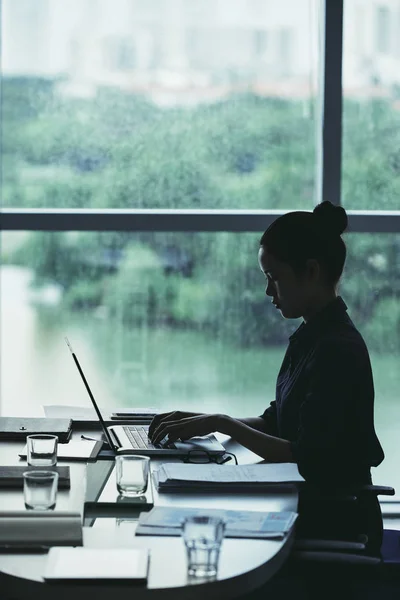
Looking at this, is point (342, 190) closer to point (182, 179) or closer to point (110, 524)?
point (182, 179)

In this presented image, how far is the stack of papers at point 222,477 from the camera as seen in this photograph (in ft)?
6.61

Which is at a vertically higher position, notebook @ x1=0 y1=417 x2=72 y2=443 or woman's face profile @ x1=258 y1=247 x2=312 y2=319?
woman's face profile @ x1=258 y1=247 x2=312 y2=319

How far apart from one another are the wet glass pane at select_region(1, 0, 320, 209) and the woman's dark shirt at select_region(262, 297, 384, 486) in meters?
1.20

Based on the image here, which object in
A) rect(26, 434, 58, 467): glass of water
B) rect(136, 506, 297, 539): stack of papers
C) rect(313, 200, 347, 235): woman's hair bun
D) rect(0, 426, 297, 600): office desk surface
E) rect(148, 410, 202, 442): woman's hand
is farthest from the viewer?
rect(313, 200, 347, 235): woman's hair bun

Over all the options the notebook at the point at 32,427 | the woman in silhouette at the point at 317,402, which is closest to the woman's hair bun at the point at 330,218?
the woman in silhouette at the point at 317,402

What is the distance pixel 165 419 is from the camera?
249 cm

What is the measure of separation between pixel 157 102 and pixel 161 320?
0.79 meters

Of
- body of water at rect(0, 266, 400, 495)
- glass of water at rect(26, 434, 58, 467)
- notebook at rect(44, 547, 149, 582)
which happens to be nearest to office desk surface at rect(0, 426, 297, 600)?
notebook at rect(44, 547, 149, 582)

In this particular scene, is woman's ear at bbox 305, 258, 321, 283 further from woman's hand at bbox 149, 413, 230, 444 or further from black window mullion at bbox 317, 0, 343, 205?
black window mullion at bbox 317, 0, 343, 205

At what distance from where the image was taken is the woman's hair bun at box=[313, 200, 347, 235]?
8.50ft

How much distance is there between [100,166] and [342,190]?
0.89m

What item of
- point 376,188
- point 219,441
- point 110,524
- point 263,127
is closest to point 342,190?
point 376,188

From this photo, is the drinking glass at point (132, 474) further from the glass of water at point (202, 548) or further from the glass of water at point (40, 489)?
the glass of water at point (202, 548)

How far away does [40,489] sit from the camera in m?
1.82
